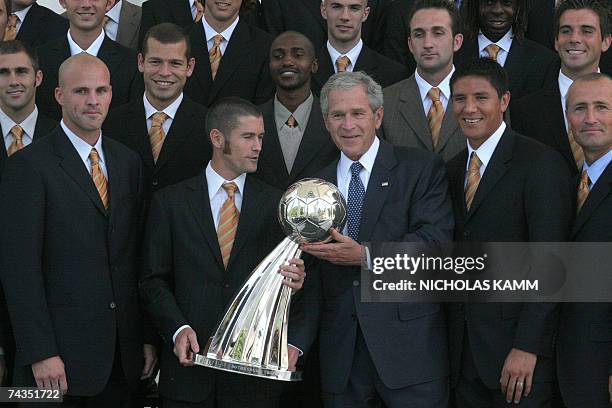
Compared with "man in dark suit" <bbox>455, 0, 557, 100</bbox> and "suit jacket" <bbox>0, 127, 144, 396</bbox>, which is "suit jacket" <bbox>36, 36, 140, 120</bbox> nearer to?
"suit jacket" <bbox>0, 127, 144, 396</bbox>

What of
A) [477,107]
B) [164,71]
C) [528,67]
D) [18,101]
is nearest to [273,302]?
[477,107]

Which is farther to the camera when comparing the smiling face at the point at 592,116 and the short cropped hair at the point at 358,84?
the short cropped hair at the point at 358,84

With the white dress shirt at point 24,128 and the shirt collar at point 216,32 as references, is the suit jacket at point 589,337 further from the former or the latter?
the white dress shirt at point 24,128

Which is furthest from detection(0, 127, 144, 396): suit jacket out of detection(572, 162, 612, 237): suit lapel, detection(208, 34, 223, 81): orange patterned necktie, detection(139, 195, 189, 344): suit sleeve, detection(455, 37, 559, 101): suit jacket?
detection(455, 37, 559, 101): suit jacket

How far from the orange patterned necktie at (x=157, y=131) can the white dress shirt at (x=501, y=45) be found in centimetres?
197

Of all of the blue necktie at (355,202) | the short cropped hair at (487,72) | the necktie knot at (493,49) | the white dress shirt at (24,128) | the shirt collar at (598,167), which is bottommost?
the blue necktie at (355,202)

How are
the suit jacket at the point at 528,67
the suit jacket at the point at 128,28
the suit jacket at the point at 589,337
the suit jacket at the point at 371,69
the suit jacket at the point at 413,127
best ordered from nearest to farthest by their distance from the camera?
the suit jacket at the point at 589,337 < the suit jacket at the point at 413,127 < the suit jacket at the point at 528,67 < the suit jacket at the point at 371,69 < the suit jacket at the point at 128,28

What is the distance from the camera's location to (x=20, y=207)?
495cm

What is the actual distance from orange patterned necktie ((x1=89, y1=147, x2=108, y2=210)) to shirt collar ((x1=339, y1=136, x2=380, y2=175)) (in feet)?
3.68

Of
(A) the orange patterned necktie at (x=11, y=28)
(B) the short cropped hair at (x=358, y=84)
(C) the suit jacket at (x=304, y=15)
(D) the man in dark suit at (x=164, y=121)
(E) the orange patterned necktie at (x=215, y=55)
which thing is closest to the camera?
(B) the short cropped hair at (x=358, y=84)

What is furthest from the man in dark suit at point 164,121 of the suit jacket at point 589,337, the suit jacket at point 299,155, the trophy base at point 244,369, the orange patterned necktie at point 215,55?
the suit jacket at point 589,337

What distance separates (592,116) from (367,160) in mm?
1039

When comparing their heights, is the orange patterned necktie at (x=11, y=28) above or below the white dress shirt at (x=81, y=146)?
above

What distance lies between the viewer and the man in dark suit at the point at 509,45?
6.25 m
